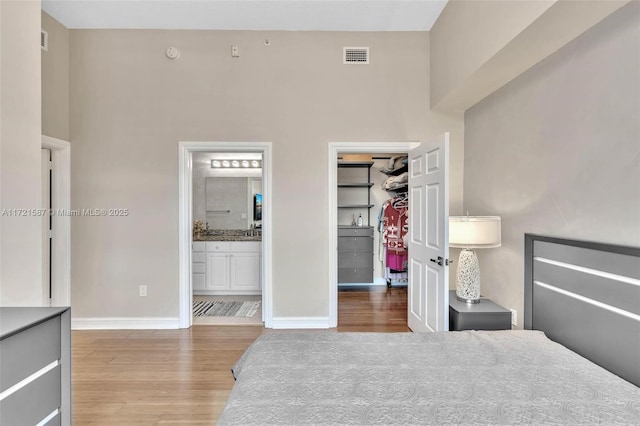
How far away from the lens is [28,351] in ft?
4.05

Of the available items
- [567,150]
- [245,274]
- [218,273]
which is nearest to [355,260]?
[245,274]

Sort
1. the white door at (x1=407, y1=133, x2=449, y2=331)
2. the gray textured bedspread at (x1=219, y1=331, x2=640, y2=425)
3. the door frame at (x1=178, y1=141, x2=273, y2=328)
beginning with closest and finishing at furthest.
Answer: the gray textured bedspread at (x1=219, y1=331, x2=640, y2=425)
the white door at (x1=407, y1=133, x2=449, y2=331)
the door frame at (x1=178, y1=141, x2=273, y2=328)

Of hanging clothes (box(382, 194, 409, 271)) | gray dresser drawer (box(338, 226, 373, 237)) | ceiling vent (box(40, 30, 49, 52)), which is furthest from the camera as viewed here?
gray dresser drawer (box(338, 226, 373, 237))

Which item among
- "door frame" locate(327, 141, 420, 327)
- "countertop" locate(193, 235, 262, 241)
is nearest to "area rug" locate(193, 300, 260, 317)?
"countertop" locate(193, 235, 262, 241)

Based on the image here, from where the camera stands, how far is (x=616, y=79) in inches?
59.9

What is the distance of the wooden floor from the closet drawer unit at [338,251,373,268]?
1.19 metres

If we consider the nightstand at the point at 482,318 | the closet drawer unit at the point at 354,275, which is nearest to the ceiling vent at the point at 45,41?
the closet drawer unit at the point at 354,275

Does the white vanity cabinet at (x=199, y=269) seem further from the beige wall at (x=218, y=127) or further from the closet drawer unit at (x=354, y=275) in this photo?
the closet drawer unit at (x=354, y=275)

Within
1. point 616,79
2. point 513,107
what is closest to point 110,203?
point 513,107

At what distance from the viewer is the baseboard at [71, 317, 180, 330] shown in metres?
3.19

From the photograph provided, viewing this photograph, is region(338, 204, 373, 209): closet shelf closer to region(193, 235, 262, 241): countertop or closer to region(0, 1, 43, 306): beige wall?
region(193, 235, 262, 241): countertop

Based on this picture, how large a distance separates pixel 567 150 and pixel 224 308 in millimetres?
3735

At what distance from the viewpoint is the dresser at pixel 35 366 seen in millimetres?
1151

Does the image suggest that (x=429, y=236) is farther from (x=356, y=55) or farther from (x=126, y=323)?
(x=126, y=323)
